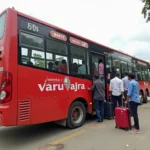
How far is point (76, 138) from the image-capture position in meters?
5.49

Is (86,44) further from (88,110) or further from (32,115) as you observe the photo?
(32,115)

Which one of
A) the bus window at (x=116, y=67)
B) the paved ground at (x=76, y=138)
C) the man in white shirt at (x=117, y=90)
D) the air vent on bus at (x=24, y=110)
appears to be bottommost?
the paved ground at (x=76, y=138)

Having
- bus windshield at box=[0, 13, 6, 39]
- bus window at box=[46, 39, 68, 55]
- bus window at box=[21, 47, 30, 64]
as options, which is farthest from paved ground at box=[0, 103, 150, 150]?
bus windshield at box=[0, 13, 6, 39]

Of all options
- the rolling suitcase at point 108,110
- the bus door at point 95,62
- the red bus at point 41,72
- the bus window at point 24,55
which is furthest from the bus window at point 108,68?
the bus window at point 24,55

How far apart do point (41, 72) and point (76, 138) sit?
6.86 ft

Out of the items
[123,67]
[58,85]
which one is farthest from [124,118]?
[123,67]

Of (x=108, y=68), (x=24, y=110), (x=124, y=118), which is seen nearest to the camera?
(x=24, y=110)

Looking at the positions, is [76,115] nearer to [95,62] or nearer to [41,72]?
[41,72]

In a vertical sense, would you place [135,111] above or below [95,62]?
below

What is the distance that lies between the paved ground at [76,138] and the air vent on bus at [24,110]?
746 millimetres

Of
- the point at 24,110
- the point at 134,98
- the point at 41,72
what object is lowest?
the point at 24,110

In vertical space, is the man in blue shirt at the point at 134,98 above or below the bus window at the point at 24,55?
below

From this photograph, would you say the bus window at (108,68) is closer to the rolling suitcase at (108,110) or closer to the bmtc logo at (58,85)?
the rolling suitcase at (108,110)

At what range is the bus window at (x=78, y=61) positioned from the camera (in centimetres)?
672
